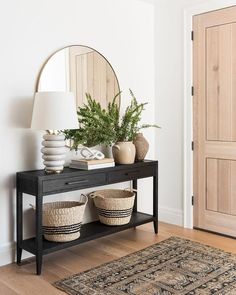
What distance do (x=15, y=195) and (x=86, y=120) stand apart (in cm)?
92

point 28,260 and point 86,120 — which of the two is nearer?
point 28,260

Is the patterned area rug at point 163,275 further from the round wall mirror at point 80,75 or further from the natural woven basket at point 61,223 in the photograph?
the round wall mirror at point 80,75

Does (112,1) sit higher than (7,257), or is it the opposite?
(112,1)

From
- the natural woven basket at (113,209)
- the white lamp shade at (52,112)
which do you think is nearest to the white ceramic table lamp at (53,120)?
the white lamp shade at (52,112)

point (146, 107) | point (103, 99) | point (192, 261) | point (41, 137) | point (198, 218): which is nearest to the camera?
point (192, 261)

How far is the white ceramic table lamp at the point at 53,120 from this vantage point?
113 inches

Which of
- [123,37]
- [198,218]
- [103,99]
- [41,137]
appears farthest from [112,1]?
[198,218]

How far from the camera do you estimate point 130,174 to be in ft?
11.6

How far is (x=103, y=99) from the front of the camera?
146 inches

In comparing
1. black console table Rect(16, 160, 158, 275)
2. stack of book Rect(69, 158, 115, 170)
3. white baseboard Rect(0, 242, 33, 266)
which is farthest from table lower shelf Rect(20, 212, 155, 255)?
stack of book Rect(69, 158, 115, 170)

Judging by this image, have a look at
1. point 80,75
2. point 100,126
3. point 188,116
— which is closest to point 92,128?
point 100,126

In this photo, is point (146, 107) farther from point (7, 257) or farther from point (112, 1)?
point (7, 257)

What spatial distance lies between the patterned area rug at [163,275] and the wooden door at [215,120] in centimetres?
60

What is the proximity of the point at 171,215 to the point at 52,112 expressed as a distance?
2021mm
